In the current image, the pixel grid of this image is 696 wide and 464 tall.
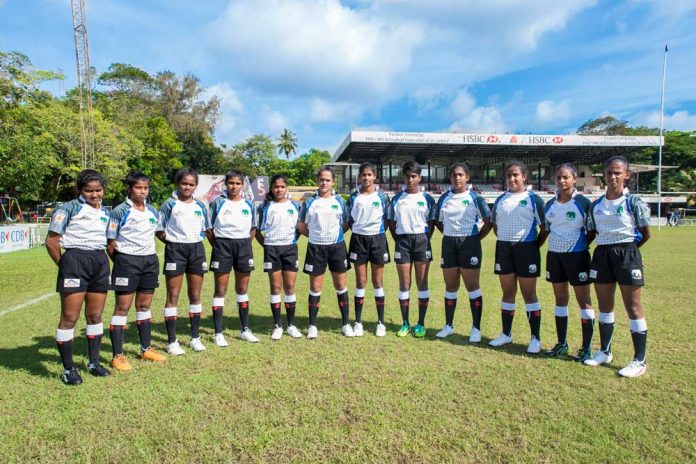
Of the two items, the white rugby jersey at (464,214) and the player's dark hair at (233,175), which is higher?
the player's dark hair at (233,175)

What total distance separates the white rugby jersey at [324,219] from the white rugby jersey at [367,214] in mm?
173

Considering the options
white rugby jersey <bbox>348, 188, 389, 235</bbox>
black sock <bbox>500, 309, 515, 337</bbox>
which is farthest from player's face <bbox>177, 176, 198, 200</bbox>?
black sock <bbox>500, 309, 515, 337</bbox>

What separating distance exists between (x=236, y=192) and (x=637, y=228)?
4134 mm

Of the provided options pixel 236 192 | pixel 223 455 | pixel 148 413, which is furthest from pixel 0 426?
pixel 236 192

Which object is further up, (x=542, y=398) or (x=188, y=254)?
(x=188, y=254)

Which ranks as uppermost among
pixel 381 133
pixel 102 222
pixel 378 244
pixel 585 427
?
pixel 381 133

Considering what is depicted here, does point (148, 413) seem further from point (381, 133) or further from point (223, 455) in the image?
point (381, 133)

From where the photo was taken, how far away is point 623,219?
4.10 metres

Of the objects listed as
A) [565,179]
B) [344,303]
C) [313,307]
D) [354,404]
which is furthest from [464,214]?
[354,404]

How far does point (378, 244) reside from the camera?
211 inches

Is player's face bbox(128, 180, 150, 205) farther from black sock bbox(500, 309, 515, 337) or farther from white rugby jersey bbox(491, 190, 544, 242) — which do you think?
black sock bbox(500, 309, 515, 337)

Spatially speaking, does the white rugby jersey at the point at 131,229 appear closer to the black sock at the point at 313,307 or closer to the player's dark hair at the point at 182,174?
the player's dark hair at the point at 182,174

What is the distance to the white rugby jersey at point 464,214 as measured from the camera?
5.14 meters

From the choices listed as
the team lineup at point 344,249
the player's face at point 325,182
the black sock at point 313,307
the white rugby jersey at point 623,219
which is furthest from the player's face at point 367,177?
the white rugby jersey at point 623,219
